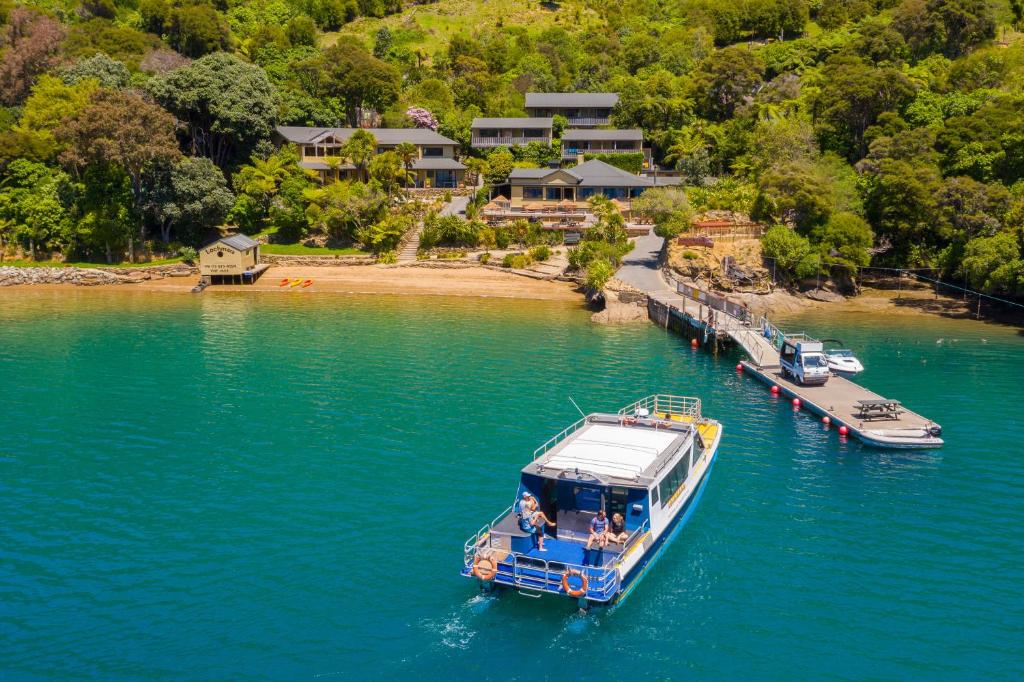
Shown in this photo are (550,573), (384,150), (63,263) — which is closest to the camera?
(550,573)

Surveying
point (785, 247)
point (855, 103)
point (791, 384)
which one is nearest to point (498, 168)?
point (785, 247)

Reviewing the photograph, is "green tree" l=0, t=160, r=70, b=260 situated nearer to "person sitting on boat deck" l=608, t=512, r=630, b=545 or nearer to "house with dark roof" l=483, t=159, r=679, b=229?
"house with dark roof" l=483, t=159, r=679, b=229

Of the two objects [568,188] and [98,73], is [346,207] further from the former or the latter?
[98,73]

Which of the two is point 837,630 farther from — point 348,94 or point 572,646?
point 348,94

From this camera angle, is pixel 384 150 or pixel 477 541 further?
pixel 384 150

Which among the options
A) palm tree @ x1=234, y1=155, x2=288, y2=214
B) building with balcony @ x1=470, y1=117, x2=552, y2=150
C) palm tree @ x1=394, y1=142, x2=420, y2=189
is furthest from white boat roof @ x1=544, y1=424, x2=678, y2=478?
building with balcony @ x1=470, y1=117, x2=552, y2=150

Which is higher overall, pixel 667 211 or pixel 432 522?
pixel 667 211
